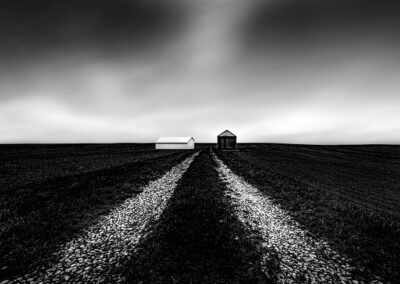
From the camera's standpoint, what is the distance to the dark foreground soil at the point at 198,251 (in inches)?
234

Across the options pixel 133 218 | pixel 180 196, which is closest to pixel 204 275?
pixel 133 218

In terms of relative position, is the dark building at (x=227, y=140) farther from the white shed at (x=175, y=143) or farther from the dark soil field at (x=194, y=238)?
the dark soil field at (x=194, y=238)

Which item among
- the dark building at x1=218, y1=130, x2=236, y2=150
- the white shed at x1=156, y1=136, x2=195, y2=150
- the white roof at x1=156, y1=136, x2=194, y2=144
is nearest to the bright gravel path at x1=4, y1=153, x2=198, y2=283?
the dark building at x1=218, y1=130, x2=236, y2=150

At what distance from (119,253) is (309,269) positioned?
22.9 feet

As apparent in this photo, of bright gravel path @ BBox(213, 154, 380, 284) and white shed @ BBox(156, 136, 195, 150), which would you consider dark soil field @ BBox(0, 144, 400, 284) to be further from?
white shed @ BBox(156, 136, 195, 150)

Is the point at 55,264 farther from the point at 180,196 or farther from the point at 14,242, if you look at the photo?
the point at 180,196

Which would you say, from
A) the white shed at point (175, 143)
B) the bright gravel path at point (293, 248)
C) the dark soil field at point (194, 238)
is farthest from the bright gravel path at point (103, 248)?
the white shed at point (175, 143)

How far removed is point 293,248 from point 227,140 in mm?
68492

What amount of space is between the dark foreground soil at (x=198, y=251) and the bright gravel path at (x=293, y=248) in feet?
2.10

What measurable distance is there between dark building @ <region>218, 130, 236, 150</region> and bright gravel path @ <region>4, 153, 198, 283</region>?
211 feet

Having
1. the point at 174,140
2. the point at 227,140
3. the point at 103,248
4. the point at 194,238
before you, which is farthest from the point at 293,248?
the point at 174,140

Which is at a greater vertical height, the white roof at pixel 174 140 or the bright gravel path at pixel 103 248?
the white roof at pixel 174 140

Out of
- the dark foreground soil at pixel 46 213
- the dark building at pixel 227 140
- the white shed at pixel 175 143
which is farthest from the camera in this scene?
the white shed at pixel 175 143

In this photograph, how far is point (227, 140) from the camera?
7575 cm
